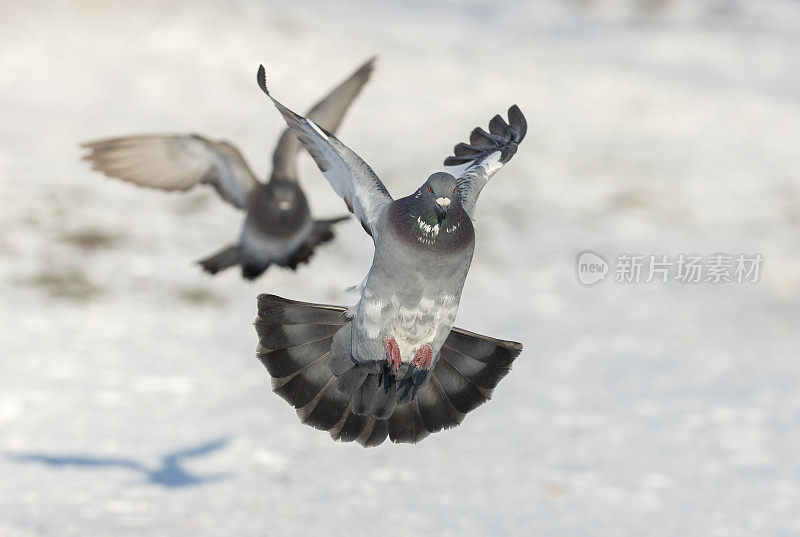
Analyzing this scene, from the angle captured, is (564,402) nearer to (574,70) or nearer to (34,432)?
(34,432)

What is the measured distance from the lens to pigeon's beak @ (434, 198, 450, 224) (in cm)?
364

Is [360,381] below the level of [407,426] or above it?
above

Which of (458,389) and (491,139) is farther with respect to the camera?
(491,139)

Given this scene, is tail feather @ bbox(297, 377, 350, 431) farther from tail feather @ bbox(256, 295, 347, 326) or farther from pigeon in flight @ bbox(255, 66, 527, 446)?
tail feather @ bbox(256, 295, 347, 326)

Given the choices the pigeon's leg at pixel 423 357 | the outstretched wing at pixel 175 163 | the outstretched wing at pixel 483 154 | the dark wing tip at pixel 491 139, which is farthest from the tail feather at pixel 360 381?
the outstretched wing at pixel 175 163

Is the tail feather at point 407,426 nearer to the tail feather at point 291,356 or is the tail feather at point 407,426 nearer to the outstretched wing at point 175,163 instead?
the tail feather at point 291,356

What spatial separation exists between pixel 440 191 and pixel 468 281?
8.36 meters

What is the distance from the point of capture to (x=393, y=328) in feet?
13.4

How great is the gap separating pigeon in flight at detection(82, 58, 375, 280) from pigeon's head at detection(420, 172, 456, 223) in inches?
88.3

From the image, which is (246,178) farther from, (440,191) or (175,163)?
(440,191)

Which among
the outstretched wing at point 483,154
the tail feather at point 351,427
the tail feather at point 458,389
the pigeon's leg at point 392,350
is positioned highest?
the outstretched wing at point 483,154

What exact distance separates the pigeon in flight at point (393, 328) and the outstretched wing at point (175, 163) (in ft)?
6.68

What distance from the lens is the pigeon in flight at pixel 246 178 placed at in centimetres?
583

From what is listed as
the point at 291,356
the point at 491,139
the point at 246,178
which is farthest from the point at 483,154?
the point at 246,178
